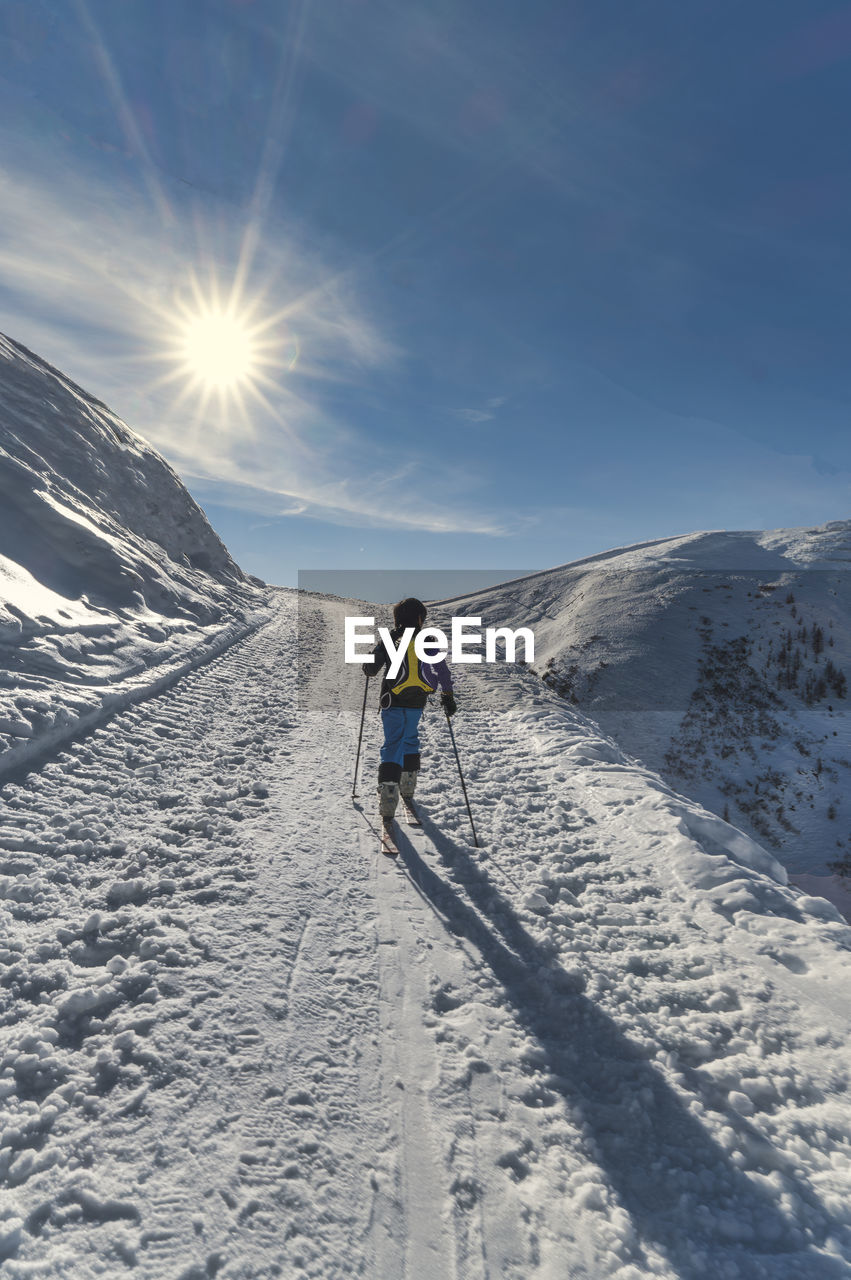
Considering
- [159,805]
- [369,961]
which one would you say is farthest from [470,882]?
[159,805]

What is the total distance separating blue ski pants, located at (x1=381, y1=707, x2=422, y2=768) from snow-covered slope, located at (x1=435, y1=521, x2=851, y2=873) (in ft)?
35.4

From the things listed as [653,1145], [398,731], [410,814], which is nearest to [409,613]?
[398,731]

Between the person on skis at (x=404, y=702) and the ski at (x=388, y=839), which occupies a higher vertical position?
the person on skis at (x=404, y=702)

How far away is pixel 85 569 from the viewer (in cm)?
1220

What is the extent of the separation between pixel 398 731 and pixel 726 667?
17.8m

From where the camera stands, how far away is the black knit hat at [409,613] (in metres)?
6.35

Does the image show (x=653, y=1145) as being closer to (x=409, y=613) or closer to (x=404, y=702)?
(x=404, y=702)

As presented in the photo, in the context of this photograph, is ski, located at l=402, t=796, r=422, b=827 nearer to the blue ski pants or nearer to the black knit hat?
the blue ski pants

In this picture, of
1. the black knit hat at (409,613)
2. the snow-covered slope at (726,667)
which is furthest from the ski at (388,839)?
the snow-covered slope at (726,667)

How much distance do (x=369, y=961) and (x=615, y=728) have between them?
14336 mm

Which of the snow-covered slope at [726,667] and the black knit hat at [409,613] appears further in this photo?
the snow-covered slope at [726,667]

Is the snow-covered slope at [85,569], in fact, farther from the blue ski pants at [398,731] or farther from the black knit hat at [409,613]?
the black knit hat at [409,613]

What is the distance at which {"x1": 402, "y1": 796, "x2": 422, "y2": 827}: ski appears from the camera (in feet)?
20.6

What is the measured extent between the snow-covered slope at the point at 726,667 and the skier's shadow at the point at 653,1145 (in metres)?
11.6
